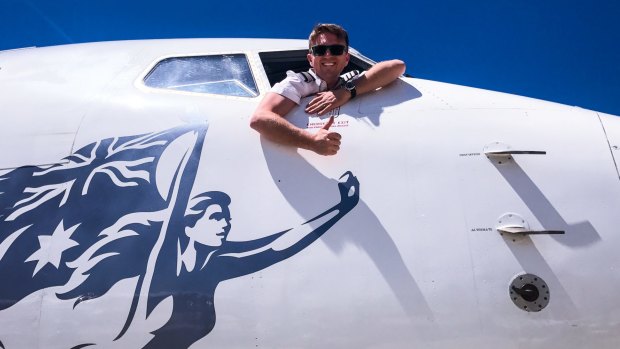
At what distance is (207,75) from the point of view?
4598 mm

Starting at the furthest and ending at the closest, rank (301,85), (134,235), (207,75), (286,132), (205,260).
→ (207,75) → (301,85) → (286,132) → (134,235) → (205,260)

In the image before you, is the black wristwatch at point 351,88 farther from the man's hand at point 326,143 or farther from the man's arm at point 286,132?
the man's hand at point 326,143

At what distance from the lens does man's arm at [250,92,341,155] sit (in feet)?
12.5

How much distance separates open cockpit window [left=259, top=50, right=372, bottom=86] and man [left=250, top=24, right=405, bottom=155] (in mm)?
A: 306

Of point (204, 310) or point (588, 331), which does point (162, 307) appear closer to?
point (204, 310)

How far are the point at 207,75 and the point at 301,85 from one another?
91cm

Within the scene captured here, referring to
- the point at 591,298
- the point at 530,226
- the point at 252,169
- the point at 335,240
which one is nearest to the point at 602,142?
the point at 530,226

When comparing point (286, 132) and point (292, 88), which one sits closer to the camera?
point (286, 132)

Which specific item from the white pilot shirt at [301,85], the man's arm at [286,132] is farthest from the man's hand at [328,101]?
the man's arm at [286,132]

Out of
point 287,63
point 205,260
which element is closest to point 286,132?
point 205,260

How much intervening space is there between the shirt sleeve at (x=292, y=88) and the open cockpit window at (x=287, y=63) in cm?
37

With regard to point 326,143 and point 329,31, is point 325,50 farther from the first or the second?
point 326,143

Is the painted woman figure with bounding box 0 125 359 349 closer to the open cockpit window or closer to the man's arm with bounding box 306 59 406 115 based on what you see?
the man's arm with bounding box 306 59 406 115

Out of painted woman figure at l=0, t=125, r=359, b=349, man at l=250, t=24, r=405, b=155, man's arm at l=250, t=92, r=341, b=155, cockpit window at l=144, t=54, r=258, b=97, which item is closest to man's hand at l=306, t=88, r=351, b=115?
man at l=250, t=24, r=405, b=155
